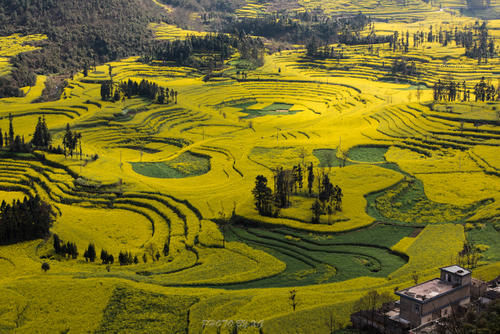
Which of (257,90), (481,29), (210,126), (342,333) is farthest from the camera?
(481,29)

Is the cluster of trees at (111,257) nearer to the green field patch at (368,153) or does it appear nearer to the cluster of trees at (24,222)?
the cluster of trees at (24,222)

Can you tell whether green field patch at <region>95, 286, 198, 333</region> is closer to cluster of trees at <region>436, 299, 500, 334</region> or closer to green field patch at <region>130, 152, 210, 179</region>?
cluster of trees at <region>436, 299, 500, 334</region>

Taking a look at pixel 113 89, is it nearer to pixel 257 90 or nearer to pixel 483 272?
pixel 257 90

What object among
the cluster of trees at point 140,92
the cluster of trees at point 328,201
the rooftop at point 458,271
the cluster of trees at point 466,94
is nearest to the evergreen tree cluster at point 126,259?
the cluster of trees at point 328,201

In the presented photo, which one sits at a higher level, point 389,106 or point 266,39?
point 266,39

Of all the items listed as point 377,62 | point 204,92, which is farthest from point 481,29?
point 204,92

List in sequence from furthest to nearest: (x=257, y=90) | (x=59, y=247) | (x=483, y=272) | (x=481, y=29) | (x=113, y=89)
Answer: (x=481, y=29), (x=257, y=90), (x=113, y=89), (x=59, y=247), (x=483, y=272)
